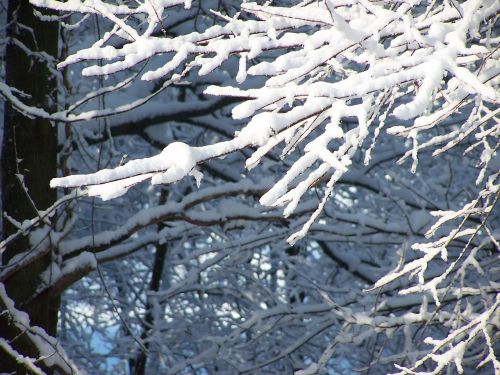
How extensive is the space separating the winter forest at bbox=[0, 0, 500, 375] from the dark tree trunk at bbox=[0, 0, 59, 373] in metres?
0.01

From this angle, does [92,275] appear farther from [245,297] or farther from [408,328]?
[408,328]

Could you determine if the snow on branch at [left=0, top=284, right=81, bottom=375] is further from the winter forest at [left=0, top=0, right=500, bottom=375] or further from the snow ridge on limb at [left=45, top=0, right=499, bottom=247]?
the snow ridge on limb at [left=45, top=0, right=499, bottom=247]

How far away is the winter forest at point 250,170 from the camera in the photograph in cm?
144

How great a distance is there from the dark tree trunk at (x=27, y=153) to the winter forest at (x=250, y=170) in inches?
0.5

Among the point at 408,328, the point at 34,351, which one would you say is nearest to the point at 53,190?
the point at 34,351

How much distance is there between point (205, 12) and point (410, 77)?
3826mm

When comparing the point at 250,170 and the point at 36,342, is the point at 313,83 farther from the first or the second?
the point at 250,170

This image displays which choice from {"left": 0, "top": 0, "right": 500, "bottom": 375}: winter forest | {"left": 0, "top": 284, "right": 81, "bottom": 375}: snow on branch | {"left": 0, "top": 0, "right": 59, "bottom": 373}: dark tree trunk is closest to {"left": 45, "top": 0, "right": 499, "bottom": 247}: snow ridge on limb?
{"left": 0, "top": 0, "right": 500, "bottom": 375}: winter forest

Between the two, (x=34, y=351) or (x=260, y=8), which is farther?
(x=34, y=351)

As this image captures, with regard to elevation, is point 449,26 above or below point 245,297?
below

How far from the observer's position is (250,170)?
426 cm

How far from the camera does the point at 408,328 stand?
13.4 ft

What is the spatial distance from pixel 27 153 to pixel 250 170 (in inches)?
54.6

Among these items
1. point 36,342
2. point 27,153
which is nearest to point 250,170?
point 27,153
